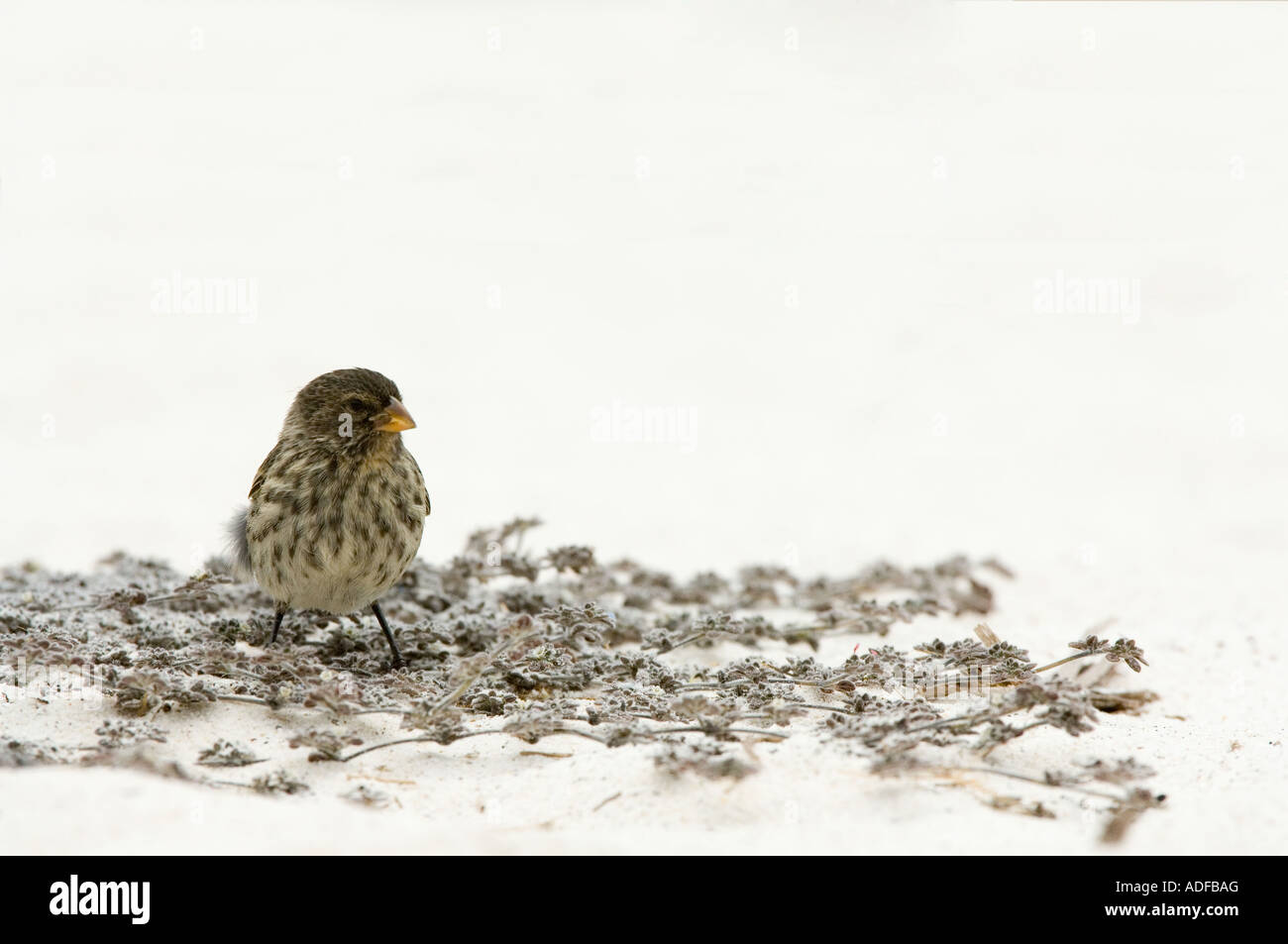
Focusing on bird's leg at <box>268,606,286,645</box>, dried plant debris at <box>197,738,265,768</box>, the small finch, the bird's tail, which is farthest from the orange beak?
dried plant debris at <box>197,738,265,768</box>

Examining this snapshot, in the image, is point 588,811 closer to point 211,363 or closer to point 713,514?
point 713,514

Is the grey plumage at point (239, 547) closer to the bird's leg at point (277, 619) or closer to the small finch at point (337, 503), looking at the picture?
the small finch at point (337, 503)

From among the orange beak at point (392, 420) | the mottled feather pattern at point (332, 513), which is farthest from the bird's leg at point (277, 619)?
the orange beak at point (392, 420)

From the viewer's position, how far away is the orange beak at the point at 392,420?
4105mm

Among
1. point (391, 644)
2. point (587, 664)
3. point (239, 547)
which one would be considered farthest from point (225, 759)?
point (239, 547)

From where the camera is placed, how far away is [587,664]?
3914mm

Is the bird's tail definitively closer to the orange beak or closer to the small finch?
the small finch

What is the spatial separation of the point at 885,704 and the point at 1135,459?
5036 millimetres

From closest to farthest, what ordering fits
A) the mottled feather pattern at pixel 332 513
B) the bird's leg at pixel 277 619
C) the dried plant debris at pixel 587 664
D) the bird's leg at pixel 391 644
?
1. the dried plant debris at pixel 587 664
2. the mottled feather pattern at pixel 332 513
3. the bird's leg at pixel 391 644
4. the bird's leg at pixel 277 619

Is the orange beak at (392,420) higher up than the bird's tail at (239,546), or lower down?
higher up

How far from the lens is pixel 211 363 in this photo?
940 cm

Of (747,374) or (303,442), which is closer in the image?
(303,442)
